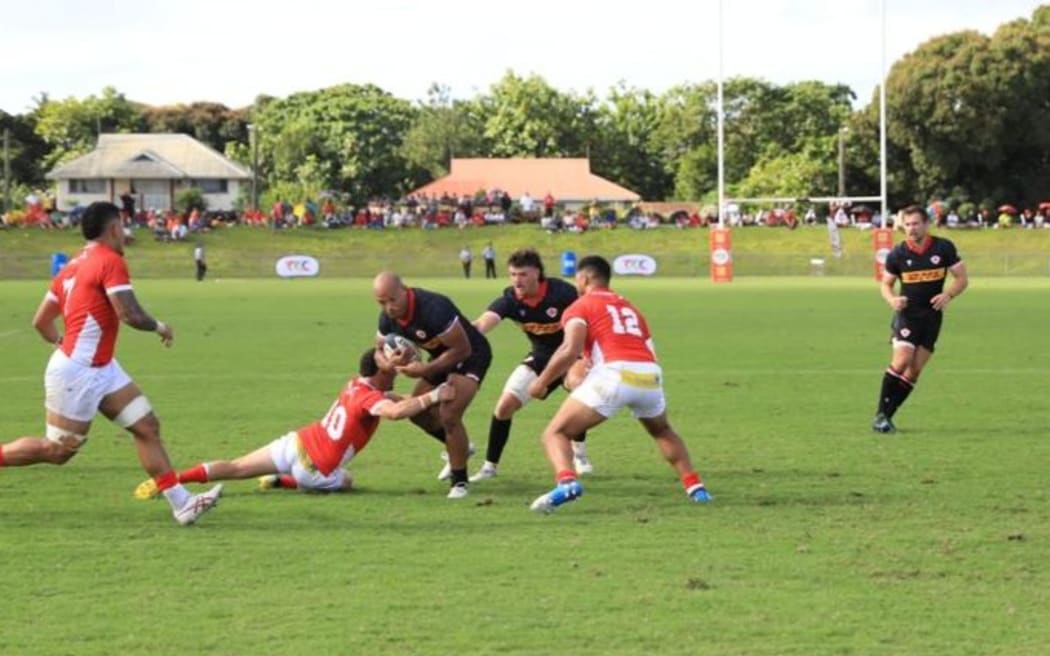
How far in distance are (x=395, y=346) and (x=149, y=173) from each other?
10496 cm

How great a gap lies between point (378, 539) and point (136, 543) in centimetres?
139

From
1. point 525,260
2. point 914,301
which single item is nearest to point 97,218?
point 525,260

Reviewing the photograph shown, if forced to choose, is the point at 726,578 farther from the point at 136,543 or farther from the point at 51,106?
the point at 51,106

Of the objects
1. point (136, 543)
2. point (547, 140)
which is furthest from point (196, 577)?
point (547, 140)

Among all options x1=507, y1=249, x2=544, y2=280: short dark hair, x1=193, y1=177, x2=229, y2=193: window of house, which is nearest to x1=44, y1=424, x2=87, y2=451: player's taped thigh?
x1=507, y1=249, x2=544, y2=280: short dark hair

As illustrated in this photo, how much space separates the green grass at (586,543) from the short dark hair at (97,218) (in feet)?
5.88

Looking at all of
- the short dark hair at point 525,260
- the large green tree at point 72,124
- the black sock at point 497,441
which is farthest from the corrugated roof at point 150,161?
the short dark hair at point 525,260

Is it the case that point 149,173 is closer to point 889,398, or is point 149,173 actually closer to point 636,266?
point 636,266

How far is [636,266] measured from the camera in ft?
222

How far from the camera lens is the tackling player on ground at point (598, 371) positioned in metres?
10.4

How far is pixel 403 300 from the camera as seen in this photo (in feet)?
36.6

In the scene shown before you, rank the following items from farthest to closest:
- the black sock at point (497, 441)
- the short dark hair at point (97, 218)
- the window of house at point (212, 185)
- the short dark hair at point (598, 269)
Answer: the window of house at point (212, 185)
the black sock at point (497, 441)
the short dark hair at point (598, 269)
the short dark hair at point (97, 218)

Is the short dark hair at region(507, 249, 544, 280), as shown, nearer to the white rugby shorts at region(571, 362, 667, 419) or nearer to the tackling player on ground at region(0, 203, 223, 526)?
the white rugby shorts at region(571, 362, 667, 419)

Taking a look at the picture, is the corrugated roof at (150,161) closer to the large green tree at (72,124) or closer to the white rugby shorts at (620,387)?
the large green tree at (72,124)
